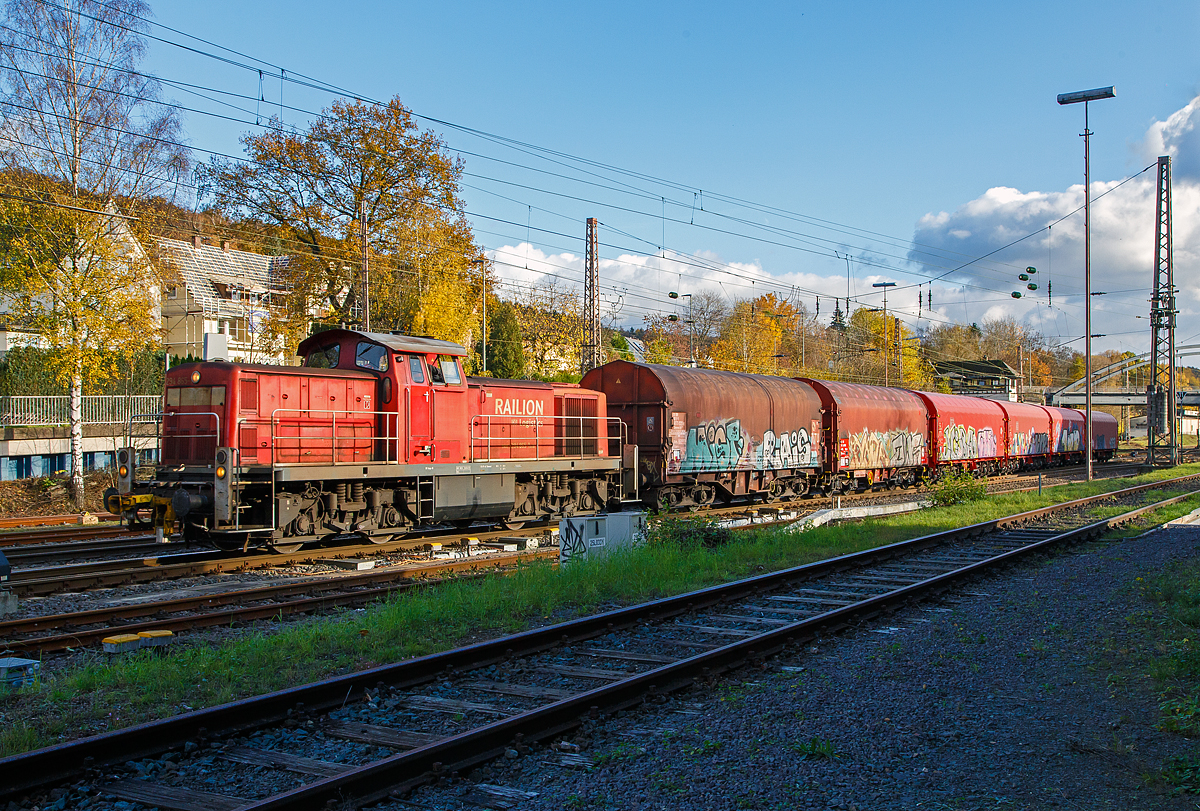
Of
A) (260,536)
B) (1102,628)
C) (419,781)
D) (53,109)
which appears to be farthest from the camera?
(53,109)

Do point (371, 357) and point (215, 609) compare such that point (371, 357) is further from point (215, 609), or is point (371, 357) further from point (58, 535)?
point (58, 535)

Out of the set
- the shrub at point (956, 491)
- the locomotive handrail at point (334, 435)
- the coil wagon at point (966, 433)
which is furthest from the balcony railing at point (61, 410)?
the coil wagon at point (966, 433)

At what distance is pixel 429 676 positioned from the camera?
6.58 metres

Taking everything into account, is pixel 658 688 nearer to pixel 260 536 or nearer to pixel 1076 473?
pixel 260 536

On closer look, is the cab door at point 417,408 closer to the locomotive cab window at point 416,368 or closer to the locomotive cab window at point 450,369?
the locomotive cab window at point 416,368

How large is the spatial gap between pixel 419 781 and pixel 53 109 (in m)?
24.0

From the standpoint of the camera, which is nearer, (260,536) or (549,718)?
(549,718)

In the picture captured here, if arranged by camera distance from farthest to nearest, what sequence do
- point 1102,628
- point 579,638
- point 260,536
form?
point 260,536 → point 1102,628 → point 579,638

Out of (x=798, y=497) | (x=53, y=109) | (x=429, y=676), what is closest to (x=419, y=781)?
(x=429, y=676)

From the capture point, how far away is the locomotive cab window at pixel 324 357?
15.0m

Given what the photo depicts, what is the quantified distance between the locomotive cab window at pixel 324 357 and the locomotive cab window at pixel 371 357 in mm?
478

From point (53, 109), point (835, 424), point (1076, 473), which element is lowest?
point (1076, 473)

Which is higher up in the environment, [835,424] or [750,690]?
[835,424]

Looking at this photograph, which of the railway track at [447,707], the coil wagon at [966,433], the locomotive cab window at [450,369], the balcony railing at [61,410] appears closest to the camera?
the railway track at [447,707]
